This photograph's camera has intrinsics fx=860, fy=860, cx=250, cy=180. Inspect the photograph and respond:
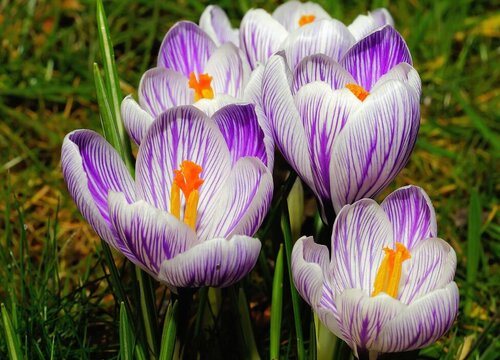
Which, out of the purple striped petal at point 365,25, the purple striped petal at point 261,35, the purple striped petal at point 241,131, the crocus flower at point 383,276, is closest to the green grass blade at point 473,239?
the purple striped petal at point 365,25

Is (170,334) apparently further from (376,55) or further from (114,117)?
(376,55)

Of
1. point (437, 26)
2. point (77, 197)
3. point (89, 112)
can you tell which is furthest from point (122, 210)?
point (437, 26)

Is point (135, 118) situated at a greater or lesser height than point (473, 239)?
greater

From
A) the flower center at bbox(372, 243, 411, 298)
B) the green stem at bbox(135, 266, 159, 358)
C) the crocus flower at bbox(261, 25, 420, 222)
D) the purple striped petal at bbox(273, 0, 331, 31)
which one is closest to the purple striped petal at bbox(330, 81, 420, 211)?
the crocus flower at bbox(261, 25, 420, 222)

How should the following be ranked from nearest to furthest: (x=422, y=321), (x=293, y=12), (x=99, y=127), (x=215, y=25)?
(x=422, y=321)
(x=215, y=25)
(x=293, y=12)
(x=99, y=127)

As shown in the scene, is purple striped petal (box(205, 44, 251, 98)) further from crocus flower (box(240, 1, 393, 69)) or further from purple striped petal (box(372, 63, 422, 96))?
purple striped petal (box(372, 63, 422, 96))

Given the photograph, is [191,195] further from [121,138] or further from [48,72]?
[48,72]

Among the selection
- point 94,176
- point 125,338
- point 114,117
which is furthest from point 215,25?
point 125,338
